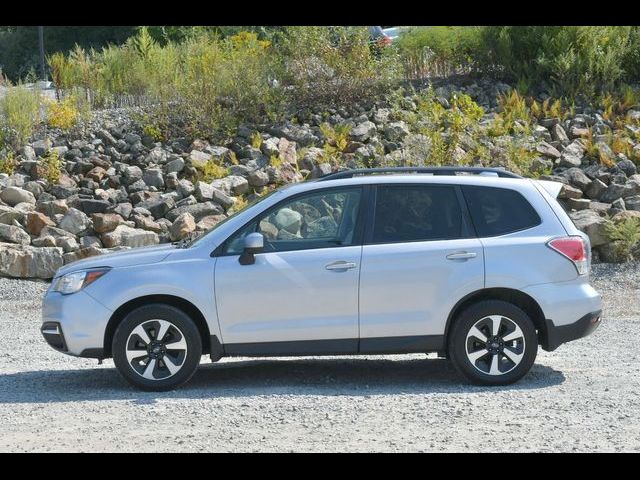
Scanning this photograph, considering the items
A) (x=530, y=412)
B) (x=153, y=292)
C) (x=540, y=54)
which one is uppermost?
(x=540, y=54)

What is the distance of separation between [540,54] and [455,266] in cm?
1270

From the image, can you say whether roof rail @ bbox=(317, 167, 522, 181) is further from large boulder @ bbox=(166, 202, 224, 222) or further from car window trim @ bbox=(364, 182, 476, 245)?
large boulder @ bbox=(166, 202, 224, 222)

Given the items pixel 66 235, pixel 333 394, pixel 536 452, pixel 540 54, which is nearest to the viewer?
pixel 536 452

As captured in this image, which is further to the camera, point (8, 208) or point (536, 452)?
point (8, 208)

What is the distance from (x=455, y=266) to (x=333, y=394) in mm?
1396

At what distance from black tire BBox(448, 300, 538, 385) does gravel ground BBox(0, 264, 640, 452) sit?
0.42 ft

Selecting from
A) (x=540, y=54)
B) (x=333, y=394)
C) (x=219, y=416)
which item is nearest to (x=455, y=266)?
(x=333, y=394)

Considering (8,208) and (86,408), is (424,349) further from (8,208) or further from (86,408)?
(8,208)

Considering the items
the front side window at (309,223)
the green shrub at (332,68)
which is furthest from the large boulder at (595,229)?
the front side window at (309,223)

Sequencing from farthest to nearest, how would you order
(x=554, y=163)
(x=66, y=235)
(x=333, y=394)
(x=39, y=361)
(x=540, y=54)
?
(x=540, y=54) < (x=554, y=163) < (x=66, y=235) < (x=39, y=361) < (x=333, y=394)

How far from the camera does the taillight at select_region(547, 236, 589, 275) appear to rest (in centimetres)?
931

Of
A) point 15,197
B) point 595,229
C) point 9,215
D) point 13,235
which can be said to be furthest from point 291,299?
point 15,197

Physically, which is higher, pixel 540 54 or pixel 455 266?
pixel 540 54

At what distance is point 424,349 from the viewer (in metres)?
9.30
